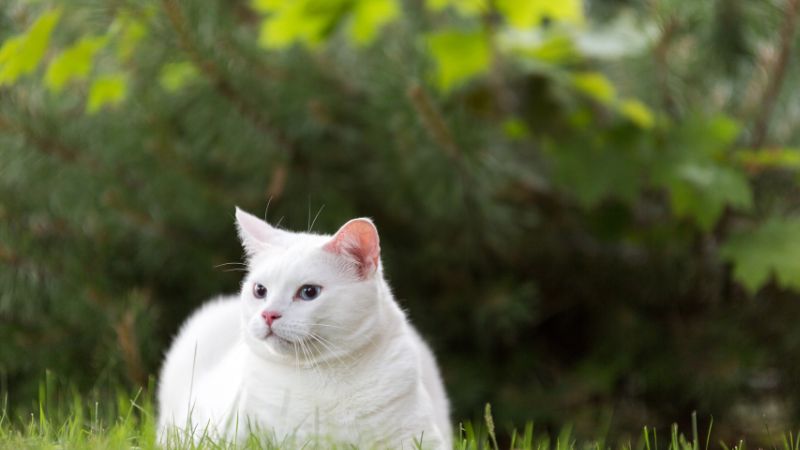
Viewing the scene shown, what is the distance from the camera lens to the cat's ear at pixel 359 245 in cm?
129

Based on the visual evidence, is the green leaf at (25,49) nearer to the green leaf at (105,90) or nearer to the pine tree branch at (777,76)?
the green leaf at (105,90)

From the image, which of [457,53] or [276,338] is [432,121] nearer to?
[457,53]

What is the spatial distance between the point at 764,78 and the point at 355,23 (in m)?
→ 1.06

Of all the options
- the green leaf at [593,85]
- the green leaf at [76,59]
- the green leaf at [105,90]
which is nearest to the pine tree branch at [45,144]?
the green leaf at [105,90]

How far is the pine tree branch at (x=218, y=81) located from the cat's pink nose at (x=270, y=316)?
0.73 metres

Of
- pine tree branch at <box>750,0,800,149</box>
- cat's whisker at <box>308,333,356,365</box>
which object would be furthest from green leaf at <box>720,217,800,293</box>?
cat's whisker at <box>308,333,356,365</box>

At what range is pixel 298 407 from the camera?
127cm

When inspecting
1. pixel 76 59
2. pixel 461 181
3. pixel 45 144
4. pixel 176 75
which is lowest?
pixel 461 181

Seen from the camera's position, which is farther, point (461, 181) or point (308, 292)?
point (461, 181)

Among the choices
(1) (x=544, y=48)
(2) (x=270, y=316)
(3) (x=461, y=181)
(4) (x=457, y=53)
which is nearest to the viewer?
(2) (x=270, y=316)

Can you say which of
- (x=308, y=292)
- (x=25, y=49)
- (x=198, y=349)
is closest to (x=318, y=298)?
(x=308, y=292)

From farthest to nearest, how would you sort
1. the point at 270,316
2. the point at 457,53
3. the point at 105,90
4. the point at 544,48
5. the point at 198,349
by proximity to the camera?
the point at 544,48 < the point at 457,53 < the point at 105,90 < the point at 198,349 < the point at 270,316

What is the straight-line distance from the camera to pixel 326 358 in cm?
129

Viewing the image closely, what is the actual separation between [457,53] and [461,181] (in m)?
0.29
